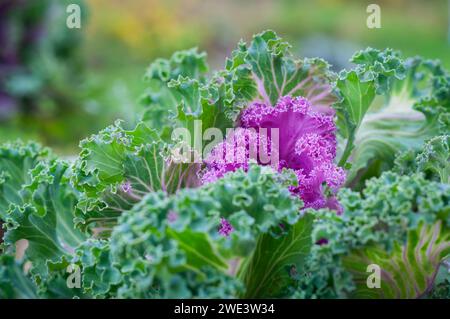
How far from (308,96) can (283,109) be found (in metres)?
0.19

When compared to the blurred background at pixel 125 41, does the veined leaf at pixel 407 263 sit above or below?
below

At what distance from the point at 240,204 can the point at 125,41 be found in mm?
7789

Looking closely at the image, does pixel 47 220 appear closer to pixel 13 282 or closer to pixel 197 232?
pixel 13 282

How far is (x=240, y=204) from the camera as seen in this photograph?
5.17 feet

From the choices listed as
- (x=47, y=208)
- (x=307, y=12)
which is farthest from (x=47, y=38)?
(x=307, y=12)

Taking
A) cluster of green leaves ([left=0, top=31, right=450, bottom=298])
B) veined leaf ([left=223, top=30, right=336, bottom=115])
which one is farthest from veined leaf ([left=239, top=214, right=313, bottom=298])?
veined leaf ([left=223, top=30, right=336, bottom=115])

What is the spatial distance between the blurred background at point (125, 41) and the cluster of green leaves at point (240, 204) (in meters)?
2.53

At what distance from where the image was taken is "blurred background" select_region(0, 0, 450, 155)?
232 inches

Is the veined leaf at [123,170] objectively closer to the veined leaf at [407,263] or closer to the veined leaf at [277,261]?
the veined leaf at [277,261]

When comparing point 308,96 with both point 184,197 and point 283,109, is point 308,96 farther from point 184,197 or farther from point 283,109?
point 184,197

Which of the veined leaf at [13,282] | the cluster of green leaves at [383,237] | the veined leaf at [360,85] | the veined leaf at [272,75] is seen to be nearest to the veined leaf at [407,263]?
the cluster of green leaves at [383,237]

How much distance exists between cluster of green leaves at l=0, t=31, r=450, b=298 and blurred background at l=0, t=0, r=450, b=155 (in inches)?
99.8

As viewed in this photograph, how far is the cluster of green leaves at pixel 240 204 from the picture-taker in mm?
1544

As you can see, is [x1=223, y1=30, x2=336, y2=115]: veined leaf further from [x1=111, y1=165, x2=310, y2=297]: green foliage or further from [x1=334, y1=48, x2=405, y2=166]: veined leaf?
[x1=111, y1=165, x2=310, y2=297]: green foliage
